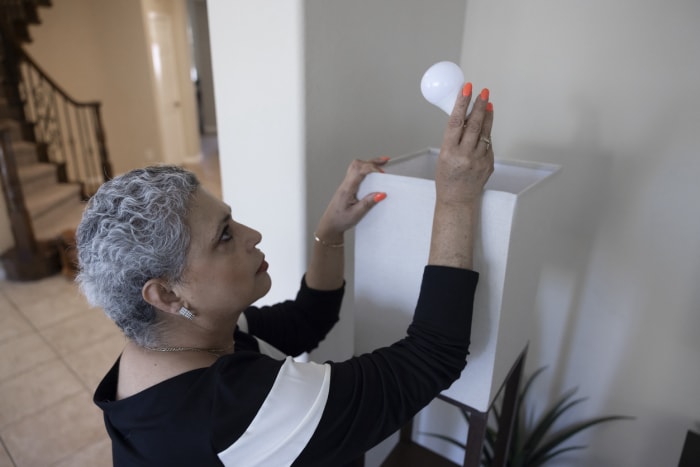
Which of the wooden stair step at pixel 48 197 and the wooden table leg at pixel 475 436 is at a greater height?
the wooden table leg at pixel 475 436

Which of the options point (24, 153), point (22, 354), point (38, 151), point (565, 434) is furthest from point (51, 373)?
point (38, 151)

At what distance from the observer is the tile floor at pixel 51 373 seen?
195 centimetres

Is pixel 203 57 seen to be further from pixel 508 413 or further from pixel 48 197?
pixel 508 413

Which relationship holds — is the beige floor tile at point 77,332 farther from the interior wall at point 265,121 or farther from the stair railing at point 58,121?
the interior wall at point 265,121

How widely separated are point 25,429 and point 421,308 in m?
2.20

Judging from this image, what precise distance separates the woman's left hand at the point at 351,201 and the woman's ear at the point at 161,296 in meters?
0.33

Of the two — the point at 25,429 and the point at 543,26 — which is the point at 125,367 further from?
the point at 25,429

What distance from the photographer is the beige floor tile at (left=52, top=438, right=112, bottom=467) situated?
188 cm

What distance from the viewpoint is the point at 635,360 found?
4.34ft

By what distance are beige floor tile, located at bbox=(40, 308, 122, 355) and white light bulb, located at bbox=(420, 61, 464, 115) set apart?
253 cm

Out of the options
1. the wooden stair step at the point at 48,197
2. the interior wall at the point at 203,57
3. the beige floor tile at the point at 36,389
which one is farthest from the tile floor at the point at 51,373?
the interior wall at the point at 203,57

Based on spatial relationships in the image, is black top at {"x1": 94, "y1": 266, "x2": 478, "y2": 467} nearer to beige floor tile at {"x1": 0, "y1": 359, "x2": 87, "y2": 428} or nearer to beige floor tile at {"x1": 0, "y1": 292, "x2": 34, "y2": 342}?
beige floor tile at {"x1": 0, "y1": 359, "x2": 87, "y2": 428}

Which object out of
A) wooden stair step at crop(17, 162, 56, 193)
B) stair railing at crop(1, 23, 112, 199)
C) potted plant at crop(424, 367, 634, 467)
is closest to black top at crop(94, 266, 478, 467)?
potted plant at crop(424, 367, 634, 467)

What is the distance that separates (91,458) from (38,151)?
3763 mm
